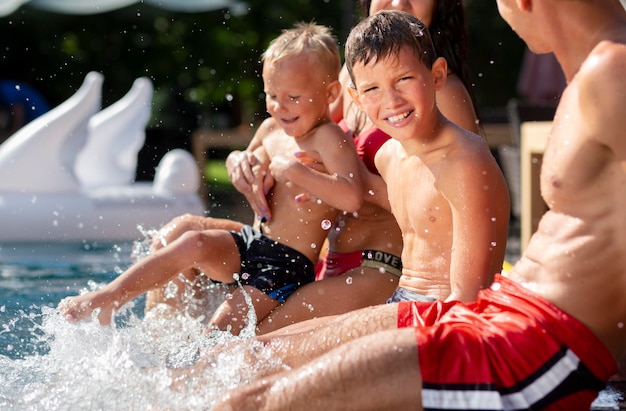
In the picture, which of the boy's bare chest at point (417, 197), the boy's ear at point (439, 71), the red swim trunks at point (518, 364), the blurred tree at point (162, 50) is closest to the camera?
the red swim trunks at point (518, 364)

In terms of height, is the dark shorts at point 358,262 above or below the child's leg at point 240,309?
above

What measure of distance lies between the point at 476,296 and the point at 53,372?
140 centimetres

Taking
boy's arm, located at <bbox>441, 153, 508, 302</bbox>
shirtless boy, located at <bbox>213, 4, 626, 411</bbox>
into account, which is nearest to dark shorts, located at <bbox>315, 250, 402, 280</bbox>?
boy's arm, located at <bbox>441, 153, 508, 302</bbox>

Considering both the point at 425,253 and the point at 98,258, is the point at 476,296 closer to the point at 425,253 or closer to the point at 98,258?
the point at 425,253

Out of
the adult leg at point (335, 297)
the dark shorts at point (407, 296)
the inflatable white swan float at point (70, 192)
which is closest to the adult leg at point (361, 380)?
the dark shorts at point (407, 296)

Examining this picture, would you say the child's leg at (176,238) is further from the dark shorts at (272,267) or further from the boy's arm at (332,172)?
the boy's arm at (332,172)

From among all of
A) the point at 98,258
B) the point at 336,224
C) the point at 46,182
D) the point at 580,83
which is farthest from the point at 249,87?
the point at 580,83

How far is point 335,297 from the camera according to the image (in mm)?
3436

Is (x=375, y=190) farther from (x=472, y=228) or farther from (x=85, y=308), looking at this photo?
(x=85, y=308)

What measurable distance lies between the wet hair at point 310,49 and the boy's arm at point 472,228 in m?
1.05

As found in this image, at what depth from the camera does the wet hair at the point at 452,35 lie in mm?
3840

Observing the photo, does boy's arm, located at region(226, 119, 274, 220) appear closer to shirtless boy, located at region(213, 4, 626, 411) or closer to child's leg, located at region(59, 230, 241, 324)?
child's leg, located at region(59, 230, 241, 324)

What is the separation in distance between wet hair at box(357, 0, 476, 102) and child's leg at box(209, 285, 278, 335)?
3.81ft

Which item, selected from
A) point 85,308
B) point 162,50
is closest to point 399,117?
point 85,308
